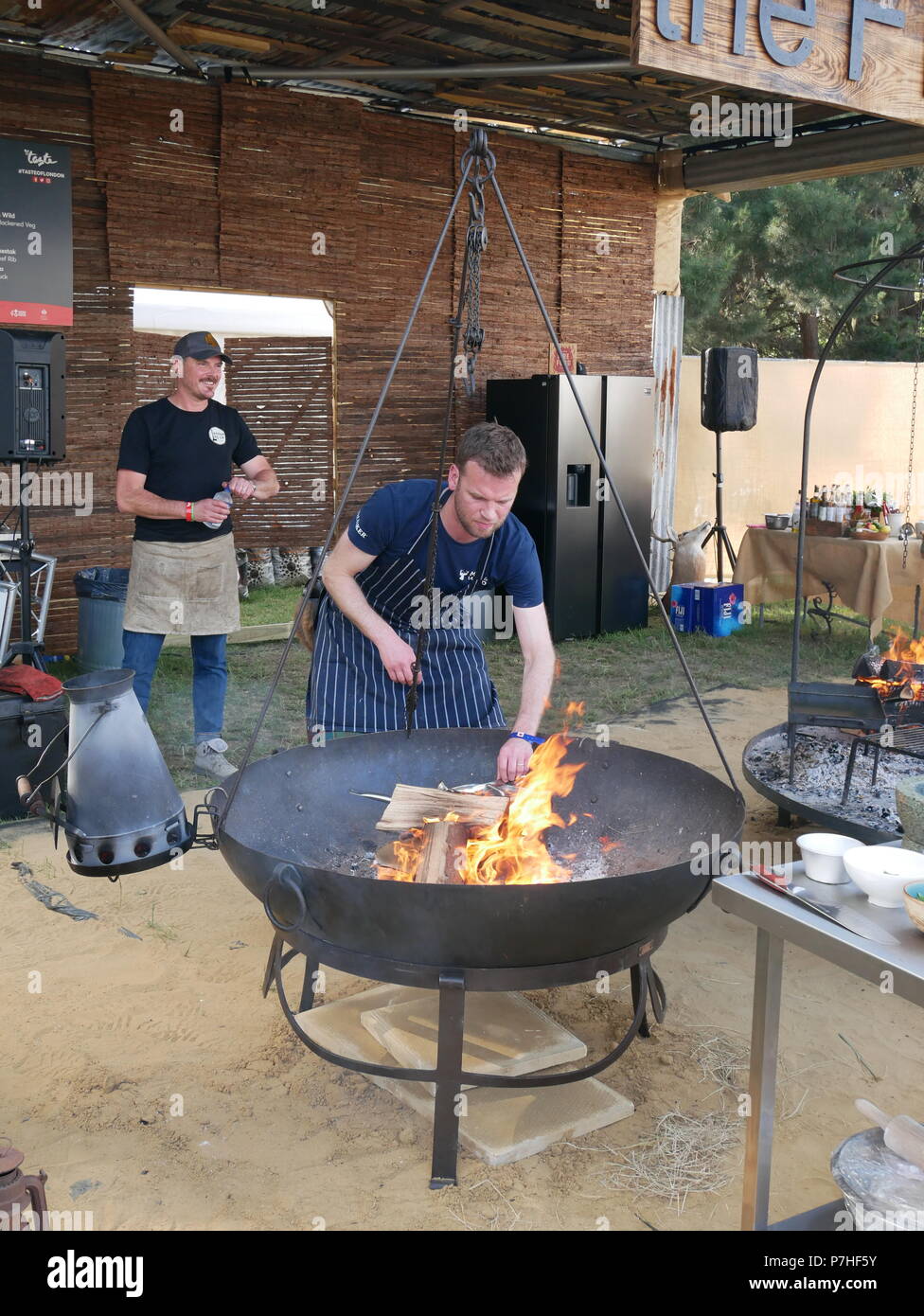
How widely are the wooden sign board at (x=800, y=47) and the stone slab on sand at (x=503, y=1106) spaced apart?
7.85ft

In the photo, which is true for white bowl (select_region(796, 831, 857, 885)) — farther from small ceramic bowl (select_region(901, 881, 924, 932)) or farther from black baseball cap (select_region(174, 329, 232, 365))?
black baseball cap (select_region(174, 329, 232, 365))

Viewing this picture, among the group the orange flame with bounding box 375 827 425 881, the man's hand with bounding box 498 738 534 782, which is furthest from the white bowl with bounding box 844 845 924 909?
the man's hand with bounding box 498 738 534 782

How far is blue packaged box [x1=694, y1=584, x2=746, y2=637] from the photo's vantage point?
913 centimetres

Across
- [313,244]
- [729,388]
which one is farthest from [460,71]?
[729,388]

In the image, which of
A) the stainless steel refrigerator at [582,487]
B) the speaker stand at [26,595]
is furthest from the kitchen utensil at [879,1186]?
the stainless steel refrigerator at [582,487]

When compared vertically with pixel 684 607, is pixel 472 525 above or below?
above

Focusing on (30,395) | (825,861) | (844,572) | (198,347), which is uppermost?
(198,347)

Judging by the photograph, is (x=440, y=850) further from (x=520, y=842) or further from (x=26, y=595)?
(x=26, y=595)

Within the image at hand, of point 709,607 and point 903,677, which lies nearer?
point 903,677

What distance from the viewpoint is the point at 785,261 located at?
566 inches

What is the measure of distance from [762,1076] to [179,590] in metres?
4.01

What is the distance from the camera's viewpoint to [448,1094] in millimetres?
2543
